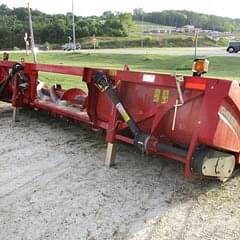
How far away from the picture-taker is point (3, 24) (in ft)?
193

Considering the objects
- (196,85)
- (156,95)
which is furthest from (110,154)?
(196,85)

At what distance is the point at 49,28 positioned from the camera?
60.5 metres

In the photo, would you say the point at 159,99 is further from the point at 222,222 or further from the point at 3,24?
the point at 3,24

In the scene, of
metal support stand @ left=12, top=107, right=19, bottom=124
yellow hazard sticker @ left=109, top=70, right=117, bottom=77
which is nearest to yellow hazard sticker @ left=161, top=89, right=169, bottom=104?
yellow hazard sticker @ left=109, top=70, right=117, bottom=77

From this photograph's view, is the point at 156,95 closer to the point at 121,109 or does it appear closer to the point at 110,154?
the point at 121,109

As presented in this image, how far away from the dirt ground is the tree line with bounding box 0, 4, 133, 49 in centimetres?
5343

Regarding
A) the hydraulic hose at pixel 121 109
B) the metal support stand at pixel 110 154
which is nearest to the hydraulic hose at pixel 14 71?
the hydraulic hose at pixel 121 109

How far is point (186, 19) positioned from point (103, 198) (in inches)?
4175

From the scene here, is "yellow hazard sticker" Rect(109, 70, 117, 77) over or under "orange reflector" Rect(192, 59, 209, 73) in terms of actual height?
under

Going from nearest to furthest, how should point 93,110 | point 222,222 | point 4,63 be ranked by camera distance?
point 222,222 < point 93,110 < point 4,63

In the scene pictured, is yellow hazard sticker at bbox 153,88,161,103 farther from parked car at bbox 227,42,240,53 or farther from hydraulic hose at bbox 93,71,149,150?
parked car at bbox 227,42,240,53

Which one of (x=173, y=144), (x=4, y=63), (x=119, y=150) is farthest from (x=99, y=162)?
(x=4, y=63)

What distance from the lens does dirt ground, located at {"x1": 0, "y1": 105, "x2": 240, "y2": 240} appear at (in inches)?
112

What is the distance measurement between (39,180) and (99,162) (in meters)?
0.71
